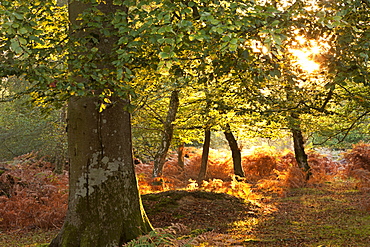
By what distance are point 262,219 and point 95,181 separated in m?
4.39

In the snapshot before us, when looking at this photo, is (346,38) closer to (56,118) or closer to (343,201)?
(343,201)

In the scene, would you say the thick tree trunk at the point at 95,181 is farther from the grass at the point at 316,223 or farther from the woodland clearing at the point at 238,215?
the grass at the point at 316,223

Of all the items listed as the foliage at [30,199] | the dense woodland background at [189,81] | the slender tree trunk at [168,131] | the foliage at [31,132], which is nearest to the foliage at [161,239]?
the dense woodland background at [189,81]

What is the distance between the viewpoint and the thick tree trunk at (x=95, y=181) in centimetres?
574

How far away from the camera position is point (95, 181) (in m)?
5.77

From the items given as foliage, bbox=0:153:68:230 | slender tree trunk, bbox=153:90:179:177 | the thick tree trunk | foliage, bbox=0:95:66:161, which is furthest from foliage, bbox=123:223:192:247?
foliage, bbox=0:95:66:161

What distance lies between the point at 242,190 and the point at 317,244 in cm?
684

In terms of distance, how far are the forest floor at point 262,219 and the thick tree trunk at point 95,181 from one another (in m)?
1.24

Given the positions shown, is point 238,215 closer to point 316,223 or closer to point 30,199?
point 316,223

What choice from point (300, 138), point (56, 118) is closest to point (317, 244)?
point (300, 138)

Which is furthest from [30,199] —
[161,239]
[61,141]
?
[161,239]

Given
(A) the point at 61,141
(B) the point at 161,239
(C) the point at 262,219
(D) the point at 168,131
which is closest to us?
(B) the point at 161,239

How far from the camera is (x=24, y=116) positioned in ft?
62.1

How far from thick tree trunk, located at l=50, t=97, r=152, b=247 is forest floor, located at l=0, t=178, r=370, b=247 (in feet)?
4.05
